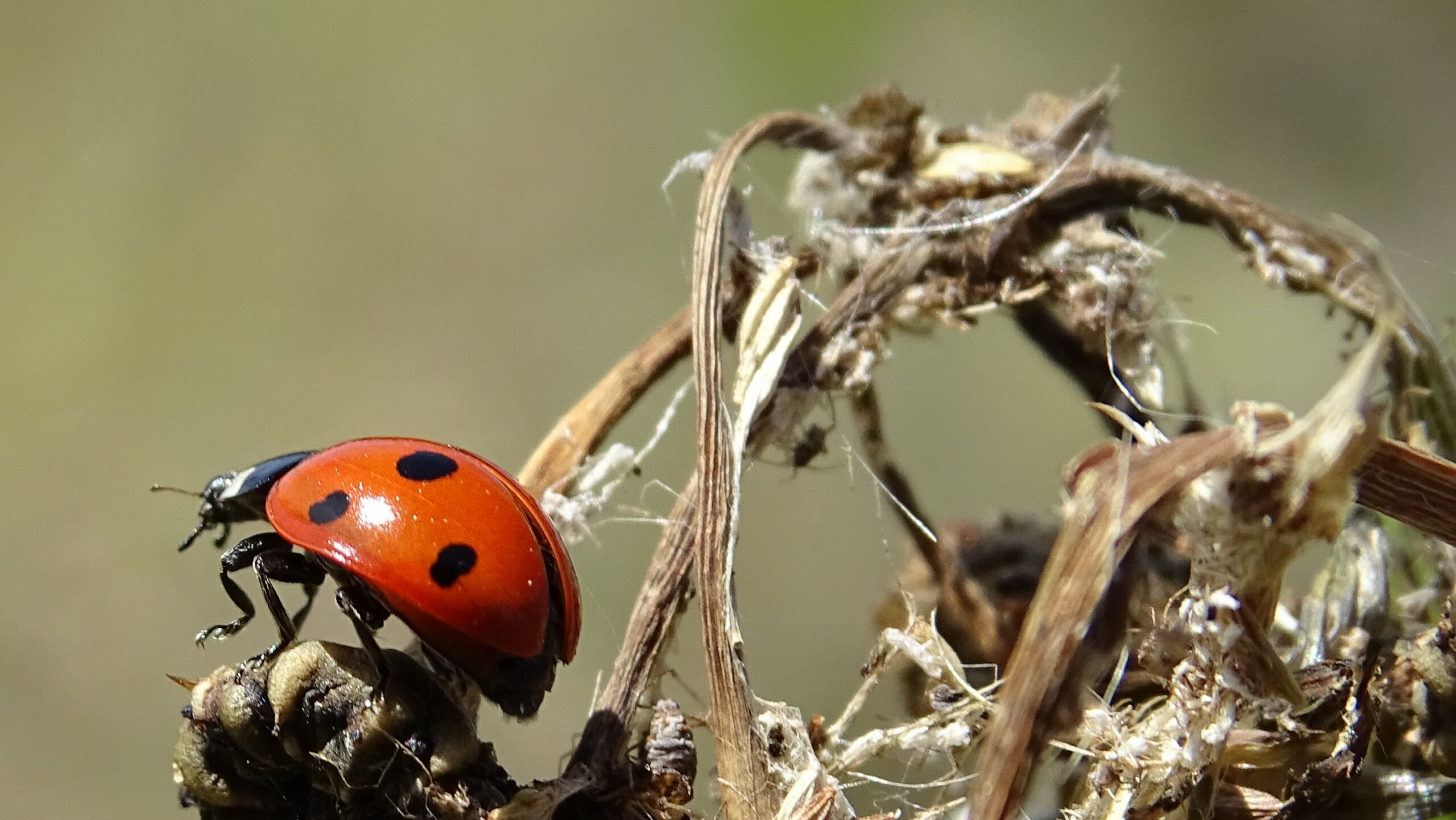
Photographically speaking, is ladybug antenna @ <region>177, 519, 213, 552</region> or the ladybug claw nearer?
the ladybug claw

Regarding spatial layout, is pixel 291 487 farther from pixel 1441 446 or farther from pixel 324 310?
pixel 324 310

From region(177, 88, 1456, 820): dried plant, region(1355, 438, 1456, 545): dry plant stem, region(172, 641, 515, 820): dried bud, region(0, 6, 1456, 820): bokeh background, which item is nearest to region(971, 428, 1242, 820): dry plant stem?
region(177, 88, 1456, 820): dried plant

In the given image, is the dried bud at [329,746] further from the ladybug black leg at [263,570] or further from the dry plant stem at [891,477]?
the dry plant stem at [891,477]

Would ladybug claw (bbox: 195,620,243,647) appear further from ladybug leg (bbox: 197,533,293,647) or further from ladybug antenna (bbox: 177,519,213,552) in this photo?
ladybug antenna (bbox: 177,519,213,552)

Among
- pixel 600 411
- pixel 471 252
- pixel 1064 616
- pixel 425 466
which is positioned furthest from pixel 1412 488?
pixel 471 252

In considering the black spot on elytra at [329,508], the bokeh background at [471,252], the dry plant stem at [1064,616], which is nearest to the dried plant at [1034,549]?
the dry plant stem at [1064,616]

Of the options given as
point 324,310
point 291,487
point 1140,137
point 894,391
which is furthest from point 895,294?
point 324,310
